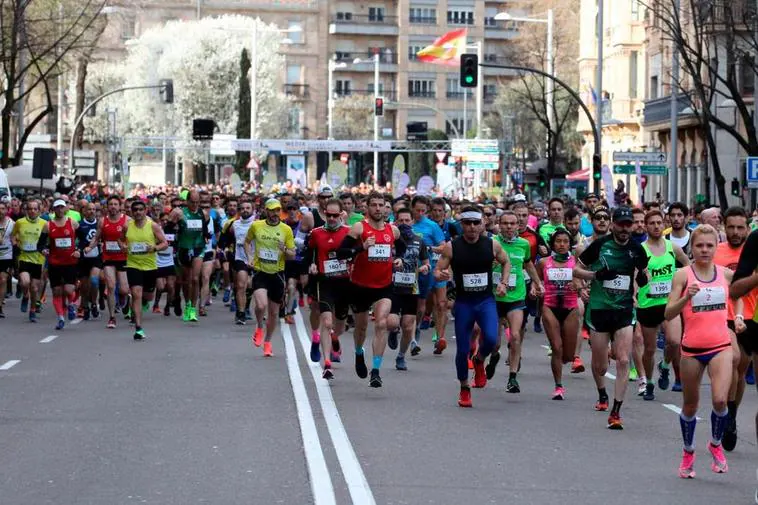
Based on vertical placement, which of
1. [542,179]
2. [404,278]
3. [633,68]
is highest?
[633,68]

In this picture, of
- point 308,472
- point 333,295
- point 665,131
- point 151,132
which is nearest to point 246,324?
point 333,295

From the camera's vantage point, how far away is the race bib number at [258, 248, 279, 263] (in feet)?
64.4

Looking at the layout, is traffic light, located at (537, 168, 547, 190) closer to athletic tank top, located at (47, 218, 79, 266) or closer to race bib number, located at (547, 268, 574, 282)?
athletic tank top, located at (47, 218, 79, 266)

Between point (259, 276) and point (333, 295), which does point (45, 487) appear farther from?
point (259, 276)

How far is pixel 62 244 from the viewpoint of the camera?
24922 mm

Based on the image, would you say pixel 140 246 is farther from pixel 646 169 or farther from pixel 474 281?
pixel 646 169

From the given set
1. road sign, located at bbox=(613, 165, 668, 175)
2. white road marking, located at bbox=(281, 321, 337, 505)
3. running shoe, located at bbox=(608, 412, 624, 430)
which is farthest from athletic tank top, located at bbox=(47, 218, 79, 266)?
road sign, located at bbox=(613, 165, 668, 175)

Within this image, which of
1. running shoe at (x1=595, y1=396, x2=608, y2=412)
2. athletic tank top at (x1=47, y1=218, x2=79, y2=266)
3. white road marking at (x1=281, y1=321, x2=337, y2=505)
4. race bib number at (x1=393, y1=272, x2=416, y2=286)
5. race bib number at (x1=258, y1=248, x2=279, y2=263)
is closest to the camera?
white road marking at (x1=281, y1=321, x2=337, y2=505)

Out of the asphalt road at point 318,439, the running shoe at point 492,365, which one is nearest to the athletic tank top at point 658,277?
the asphalt road at point 318,439

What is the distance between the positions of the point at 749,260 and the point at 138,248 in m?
13.3

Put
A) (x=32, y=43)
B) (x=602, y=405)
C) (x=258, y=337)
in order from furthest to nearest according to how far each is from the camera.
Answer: (x=32, y=43)
(x=258, y=337)
(x=602, y=405)

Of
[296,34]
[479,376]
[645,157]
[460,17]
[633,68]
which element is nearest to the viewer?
[479,376]

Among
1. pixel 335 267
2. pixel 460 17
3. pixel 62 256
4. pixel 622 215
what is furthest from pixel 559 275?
pixel 460 17

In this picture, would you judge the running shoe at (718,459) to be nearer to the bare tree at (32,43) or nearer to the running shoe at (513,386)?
the running shoe at (513,386)
